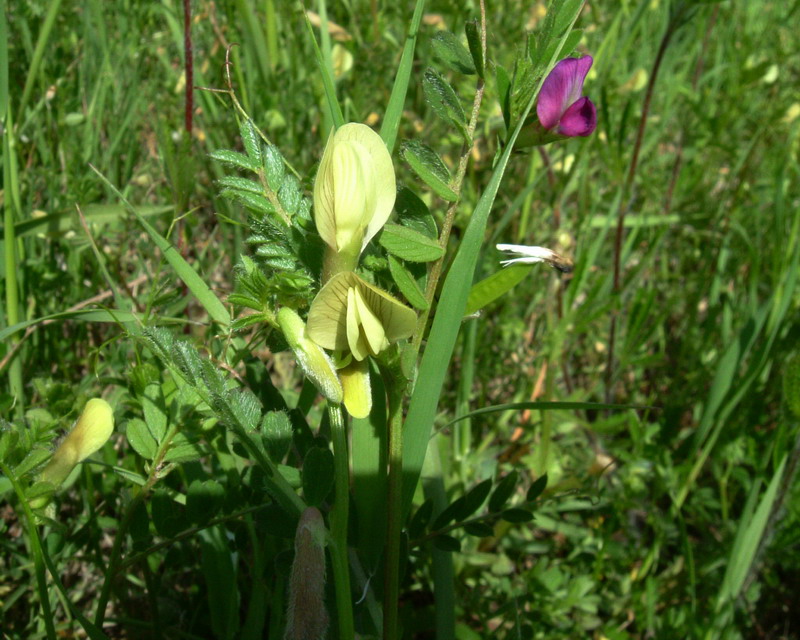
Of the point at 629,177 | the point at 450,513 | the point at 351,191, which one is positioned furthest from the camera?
the point at 629,177

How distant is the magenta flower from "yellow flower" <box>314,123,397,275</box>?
186 mm

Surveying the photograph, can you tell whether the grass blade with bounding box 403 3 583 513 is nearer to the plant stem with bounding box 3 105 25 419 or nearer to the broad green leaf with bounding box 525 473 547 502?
the broad green leaf with bounding box 525 473 547 502

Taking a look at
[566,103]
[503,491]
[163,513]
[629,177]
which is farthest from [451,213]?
[629,177]

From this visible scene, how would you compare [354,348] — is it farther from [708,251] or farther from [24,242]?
[708,251]

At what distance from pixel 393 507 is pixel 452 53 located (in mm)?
524

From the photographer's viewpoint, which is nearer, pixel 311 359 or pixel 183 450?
pixel 311 359

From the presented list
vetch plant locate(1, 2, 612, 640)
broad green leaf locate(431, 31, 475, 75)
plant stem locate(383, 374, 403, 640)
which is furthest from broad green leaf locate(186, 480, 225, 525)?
broad green leaf locate(431, 31, 475, 75)

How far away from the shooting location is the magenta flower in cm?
79

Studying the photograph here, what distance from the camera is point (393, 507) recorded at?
83cm

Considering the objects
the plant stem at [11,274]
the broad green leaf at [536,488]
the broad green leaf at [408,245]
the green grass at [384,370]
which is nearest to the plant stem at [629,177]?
A: the green grass at [384,370]

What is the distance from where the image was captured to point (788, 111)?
2.46 metres

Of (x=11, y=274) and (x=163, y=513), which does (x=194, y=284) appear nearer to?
(x=163, y=513)

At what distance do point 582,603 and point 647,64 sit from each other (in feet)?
5.99

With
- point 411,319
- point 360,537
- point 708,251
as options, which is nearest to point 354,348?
point 411,319
